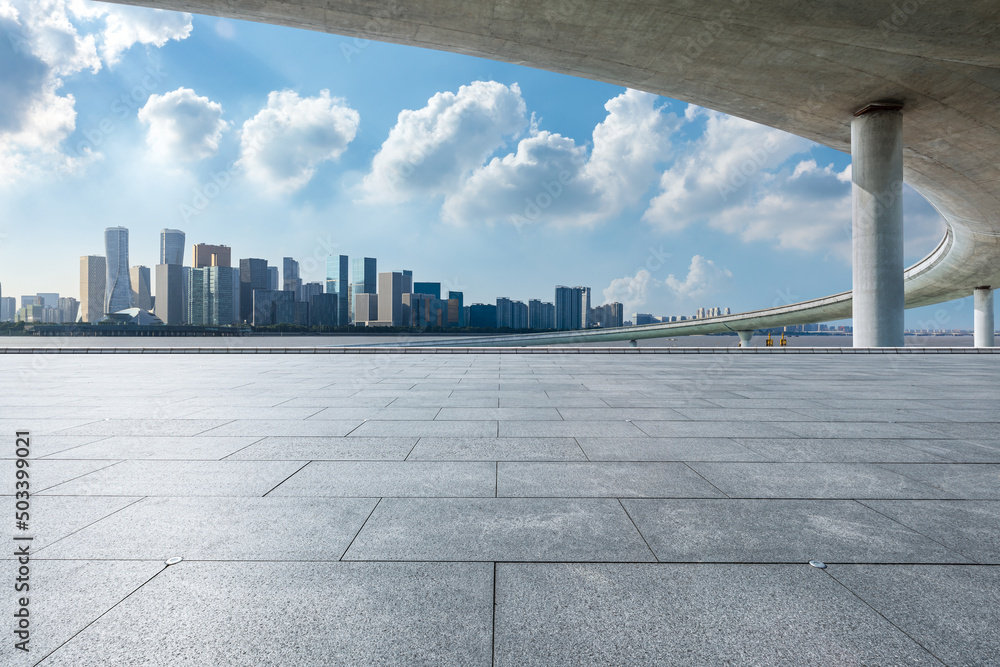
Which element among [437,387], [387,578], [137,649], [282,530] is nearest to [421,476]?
[282,530]

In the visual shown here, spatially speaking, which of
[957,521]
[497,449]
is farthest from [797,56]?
[497,449]

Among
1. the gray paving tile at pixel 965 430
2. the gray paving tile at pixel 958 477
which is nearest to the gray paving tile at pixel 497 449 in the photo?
the gray paving tile at pixel 958 477

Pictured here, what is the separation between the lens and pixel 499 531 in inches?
146

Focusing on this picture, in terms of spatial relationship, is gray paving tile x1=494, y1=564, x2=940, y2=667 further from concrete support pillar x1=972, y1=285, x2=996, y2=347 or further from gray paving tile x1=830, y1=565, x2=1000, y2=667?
concrete support pillar x1=972, y1=285, x2=996, y2=347

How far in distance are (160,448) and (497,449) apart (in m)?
4.21

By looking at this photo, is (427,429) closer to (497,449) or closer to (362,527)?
(497,449)

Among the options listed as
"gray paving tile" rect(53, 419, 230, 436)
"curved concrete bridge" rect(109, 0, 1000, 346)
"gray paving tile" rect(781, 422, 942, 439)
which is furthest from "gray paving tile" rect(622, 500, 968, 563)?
"curved concrete bridge" rect(109, 0, 1000, 346)

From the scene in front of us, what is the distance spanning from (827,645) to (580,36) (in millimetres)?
25417

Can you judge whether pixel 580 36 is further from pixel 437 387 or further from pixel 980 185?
Answer: pixel 980 185

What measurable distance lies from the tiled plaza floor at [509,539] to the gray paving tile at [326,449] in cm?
5

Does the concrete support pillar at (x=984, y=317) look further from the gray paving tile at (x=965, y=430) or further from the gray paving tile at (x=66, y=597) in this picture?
the gray paving tile at (x=66, y=597)

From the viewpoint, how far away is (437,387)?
12.0 meters

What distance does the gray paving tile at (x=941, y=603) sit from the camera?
2426 millimetres

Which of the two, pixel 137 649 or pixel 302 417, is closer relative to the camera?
pixel 137 649
